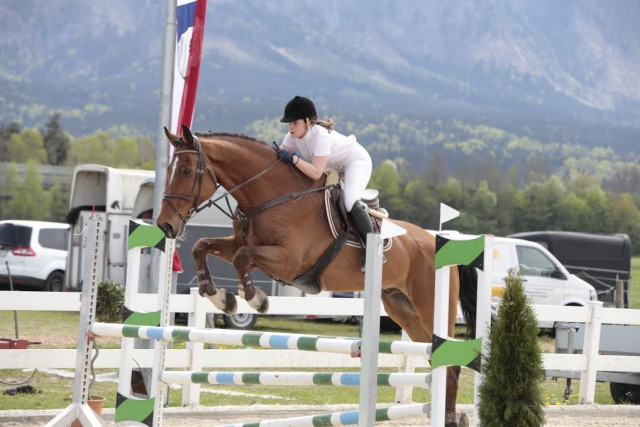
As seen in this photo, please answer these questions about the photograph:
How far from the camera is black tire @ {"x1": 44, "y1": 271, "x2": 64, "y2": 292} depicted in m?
19.3

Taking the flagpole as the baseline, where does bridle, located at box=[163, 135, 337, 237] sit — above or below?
below

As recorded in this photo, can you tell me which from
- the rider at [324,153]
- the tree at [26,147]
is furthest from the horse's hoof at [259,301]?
the tree at [26,147]

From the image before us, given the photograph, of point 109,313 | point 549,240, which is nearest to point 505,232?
point 549,240

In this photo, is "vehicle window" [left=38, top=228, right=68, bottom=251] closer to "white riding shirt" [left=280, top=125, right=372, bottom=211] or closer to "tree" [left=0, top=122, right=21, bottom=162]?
"white riding shirt" [left=280, top=125, right=372, bottom=211]

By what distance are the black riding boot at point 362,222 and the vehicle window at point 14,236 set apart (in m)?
14.2

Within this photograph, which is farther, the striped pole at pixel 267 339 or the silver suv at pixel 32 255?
the silver suv at pixel 32 255

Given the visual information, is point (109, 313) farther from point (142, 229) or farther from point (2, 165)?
point (2, 165)

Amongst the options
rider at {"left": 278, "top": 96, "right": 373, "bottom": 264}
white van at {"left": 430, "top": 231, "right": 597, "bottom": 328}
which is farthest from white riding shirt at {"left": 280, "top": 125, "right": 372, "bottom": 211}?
white van at {"left": 430, "top": 231, "right": 597, "bottom": 328}

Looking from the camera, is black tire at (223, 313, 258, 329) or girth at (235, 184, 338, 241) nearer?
girth at (235, 184, 338, 241)

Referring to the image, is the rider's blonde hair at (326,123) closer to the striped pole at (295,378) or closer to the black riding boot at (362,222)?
→ the black riding boot at (362,222)

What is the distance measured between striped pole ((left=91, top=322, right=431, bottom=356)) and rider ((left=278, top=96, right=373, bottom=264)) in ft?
5.15

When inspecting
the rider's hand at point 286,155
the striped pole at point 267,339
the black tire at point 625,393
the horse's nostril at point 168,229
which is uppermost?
the rider's hand at point 286,155

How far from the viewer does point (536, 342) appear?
165 inches

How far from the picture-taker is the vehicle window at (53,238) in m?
19.6
